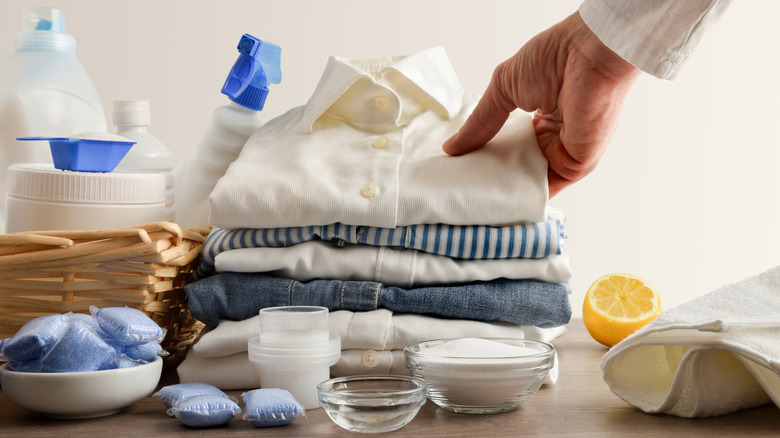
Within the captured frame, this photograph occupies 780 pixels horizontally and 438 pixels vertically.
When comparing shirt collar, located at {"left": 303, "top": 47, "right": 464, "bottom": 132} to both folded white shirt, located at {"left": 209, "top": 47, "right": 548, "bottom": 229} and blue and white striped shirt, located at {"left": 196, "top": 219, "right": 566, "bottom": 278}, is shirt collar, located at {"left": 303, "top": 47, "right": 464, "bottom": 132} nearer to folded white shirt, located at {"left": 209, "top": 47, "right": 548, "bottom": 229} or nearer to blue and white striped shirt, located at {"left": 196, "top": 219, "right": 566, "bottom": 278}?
folded white shirt, located at {"left": 209, "top": 47, "right": 548, "bottom": 229}

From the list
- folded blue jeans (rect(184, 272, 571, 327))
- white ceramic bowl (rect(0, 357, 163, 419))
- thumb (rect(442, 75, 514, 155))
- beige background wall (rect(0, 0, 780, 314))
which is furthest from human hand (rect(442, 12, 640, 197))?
beige background wall (rect(0, 0, 780, 314))

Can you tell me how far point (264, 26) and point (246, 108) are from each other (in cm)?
86

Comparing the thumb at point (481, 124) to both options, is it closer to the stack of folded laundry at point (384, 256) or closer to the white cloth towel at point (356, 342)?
the stack of folded laundry at point (384, 256)

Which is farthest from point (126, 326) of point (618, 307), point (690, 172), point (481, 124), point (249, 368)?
point (690, 172)

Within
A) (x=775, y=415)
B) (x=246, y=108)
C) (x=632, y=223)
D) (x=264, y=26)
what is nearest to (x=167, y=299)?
(x=246, y=108)

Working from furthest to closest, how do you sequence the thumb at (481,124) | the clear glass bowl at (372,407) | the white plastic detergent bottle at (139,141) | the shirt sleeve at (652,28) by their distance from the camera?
the white plastic detergent bottle at (139,141), the thumb at (481,124), the shirt sleeve at (652,28), the clear glass bowl at (372,407)

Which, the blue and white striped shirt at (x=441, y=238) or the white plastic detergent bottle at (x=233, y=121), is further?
the white plastic detergent bottle at (x=233, y=121)

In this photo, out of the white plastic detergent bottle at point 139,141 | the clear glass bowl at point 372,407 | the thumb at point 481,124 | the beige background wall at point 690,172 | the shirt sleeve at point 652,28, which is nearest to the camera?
the clear glass bowl at point 372,407

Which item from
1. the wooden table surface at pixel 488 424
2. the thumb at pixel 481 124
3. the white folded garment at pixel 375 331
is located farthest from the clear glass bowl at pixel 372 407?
the thumb at pixel 481 124

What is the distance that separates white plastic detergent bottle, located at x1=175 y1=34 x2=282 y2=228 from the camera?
75 cm

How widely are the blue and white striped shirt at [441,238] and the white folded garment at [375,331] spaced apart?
2.3 inches

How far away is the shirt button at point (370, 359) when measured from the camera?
1.91ft

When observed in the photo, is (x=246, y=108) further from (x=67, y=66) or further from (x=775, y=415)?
(x=775, y=415)

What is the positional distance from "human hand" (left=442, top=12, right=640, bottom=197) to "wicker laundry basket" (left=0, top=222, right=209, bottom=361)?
27cm
